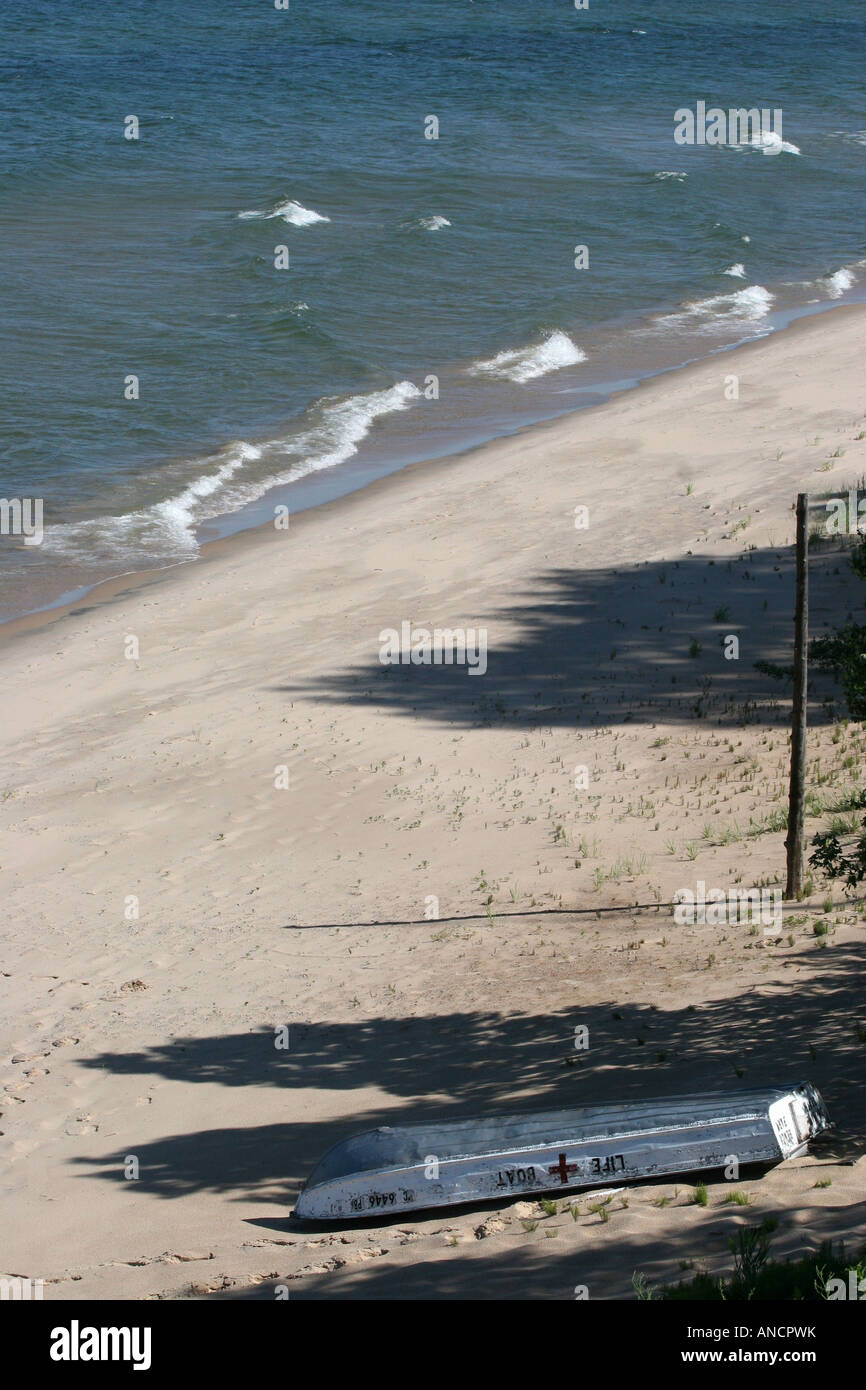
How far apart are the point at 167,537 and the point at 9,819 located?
1071cm

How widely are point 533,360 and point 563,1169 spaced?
98.9 feet

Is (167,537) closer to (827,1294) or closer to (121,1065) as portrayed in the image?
(121,1065)

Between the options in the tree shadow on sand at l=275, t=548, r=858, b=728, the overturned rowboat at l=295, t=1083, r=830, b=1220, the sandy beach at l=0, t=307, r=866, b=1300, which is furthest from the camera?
the tree shadow on sand at l=275, t=548, r=858, b=728

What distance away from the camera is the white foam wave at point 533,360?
117 feet

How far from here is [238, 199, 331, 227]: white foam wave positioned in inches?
1825

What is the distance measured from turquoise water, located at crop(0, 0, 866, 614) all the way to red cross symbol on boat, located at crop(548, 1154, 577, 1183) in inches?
664

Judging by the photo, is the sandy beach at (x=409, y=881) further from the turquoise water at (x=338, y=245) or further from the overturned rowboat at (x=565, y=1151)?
the turquoise water at (x=338, y=245)

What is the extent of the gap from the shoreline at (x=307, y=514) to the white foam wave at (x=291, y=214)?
52.5 ft

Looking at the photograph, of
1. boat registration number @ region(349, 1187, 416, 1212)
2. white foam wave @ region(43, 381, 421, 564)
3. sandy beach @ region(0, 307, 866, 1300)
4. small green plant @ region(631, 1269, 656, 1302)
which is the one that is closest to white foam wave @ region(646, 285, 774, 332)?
white foam wave @ region(43, 381, 421, 564)

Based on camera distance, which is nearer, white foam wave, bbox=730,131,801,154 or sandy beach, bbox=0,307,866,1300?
sandy beach, bbox=0,307,866,1300

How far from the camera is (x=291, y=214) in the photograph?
153 feet

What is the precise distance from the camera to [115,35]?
7869 cm

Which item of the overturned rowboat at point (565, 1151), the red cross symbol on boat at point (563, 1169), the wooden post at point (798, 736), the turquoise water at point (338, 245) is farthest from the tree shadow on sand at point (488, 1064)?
the turquoise water at point (338, 245)

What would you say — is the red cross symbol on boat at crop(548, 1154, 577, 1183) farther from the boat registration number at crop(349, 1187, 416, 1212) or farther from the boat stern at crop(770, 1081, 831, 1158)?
the boat stern at crop(770, 1081, 831, 1158)
